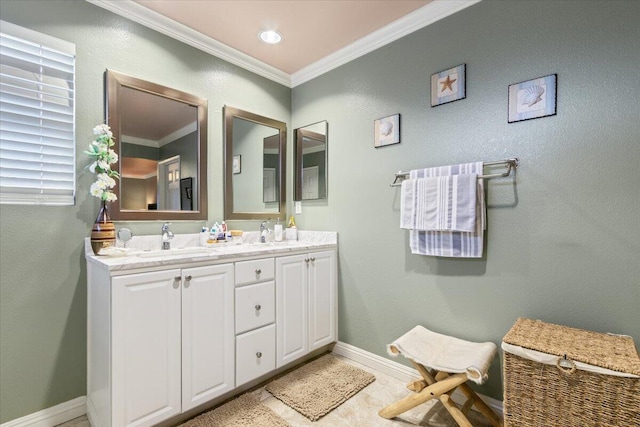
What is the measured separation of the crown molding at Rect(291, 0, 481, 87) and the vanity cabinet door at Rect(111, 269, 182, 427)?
2028mm

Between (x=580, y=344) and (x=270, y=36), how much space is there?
8.31 feet

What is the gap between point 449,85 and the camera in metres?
1.88

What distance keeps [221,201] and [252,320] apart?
3.16ft

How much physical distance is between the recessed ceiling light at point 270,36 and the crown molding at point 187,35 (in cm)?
29

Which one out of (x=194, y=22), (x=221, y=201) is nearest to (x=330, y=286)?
(x=221, y=201)

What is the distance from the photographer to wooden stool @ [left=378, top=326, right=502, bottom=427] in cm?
148

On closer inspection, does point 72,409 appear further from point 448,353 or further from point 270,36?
point 270,36

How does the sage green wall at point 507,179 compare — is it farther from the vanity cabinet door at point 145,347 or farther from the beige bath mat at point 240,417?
the vanity cabinet door at point 145,347

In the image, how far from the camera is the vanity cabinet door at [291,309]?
6.74ft

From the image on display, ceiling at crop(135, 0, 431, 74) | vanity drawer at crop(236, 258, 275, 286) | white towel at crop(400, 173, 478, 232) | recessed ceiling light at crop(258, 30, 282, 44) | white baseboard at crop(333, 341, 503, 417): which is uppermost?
ceiling at crop(135, 0, 431, 74)

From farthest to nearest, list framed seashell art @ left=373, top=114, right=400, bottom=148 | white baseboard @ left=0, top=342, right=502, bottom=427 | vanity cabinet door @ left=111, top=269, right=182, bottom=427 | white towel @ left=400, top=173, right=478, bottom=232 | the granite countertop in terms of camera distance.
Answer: framed seashell art @ left=373, top=114, right=400, bottom=148 → white towel @ left=400, top=173, right=478, bottom=232 → white baseboard @ left=0, top=342, right=502, bottom=427 → the granite countertop → vanity cabinet door @ left=111, top=269, right=182, bottom=427

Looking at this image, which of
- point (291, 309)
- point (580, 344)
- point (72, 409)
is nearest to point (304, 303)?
point (291, 309)

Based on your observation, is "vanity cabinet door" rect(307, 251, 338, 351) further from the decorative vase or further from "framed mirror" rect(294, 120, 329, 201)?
the decorative vase

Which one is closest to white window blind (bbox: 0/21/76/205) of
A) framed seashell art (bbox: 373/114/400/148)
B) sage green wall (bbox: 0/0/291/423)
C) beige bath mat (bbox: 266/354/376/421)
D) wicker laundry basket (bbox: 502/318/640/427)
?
sage green wall (bbox: 0/0/291/423)
